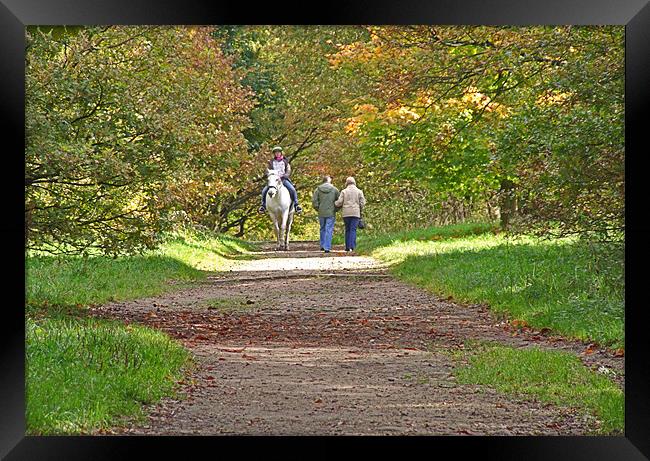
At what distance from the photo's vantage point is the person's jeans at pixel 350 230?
2728cm

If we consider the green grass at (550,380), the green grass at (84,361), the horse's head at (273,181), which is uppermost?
the horse's head at (273,181)

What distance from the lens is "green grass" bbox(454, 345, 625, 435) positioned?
27.4 ft

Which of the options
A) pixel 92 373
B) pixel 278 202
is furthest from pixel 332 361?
pixel 278 202

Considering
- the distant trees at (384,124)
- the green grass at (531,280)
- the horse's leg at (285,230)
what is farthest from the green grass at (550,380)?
the horse's leg at (285,230)

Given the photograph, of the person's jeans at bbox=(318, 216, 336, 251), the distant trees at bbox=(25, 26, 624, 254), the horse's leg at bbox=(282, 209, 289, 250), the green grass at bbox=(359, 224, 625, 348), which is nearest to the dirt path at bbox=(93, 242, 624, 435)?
the green grass at bbox=(359, 224, 625, 348)

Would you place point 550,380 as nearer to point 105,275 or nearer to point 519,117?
point 519,117

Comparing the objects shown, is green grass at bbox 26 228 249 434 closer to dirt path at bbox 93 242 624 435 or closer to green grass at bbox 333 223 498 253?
dirt path at bbox 93 242 624 435

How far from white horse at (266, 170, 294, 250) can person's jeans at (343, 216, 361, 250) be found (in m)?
1.34

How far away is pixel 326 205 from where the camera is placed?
27.3m

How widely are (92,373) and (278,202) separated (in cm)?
1866

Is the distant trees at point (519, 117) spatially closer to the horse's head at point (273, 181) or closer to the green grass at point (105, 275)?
the horse's head at point (273, 181)
